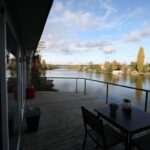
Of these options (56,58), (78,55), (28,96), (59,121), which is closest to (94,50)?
(78,55)

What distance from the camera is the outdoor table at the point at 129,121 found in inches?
72.4

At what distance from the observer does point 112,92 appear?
28.2 ft

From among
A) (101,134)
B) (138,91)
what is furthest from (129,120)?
(138,91)

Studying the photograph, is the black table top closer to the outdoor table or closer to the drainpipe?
the outdoor table

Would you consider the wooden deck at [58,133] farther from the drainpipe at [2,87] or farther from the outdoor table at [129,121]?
the drainpipe at [2,87]

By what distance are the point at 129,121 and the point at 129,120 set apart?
1.5 inches

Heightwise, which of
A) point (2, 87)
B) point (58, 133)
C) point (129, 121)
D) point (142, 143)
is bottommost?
point (58, 133)

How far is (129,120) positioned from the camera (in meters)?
2.08

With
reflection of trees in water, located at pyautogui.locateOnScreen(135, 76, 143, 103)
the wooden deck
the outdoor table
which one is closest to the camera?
the outdoor table

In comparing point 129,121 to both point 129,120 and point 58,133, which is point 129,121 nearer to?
point 129,120

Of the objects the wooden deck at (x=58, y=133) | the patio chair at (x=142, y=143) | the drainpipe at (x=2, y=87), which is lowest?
the wooden deck at (x=58, y=133)

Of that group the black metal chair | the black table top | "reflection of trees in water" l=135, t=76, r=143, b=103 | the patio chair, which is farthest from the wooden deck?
"reflection of trees in water" l=135, t=76, r=143, b=103

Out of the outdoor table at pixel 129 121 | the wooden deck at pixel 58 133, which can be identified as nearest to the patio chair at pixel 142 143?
the outdoor table at pixel 129 121

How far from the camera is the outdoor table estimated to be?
1.84m
